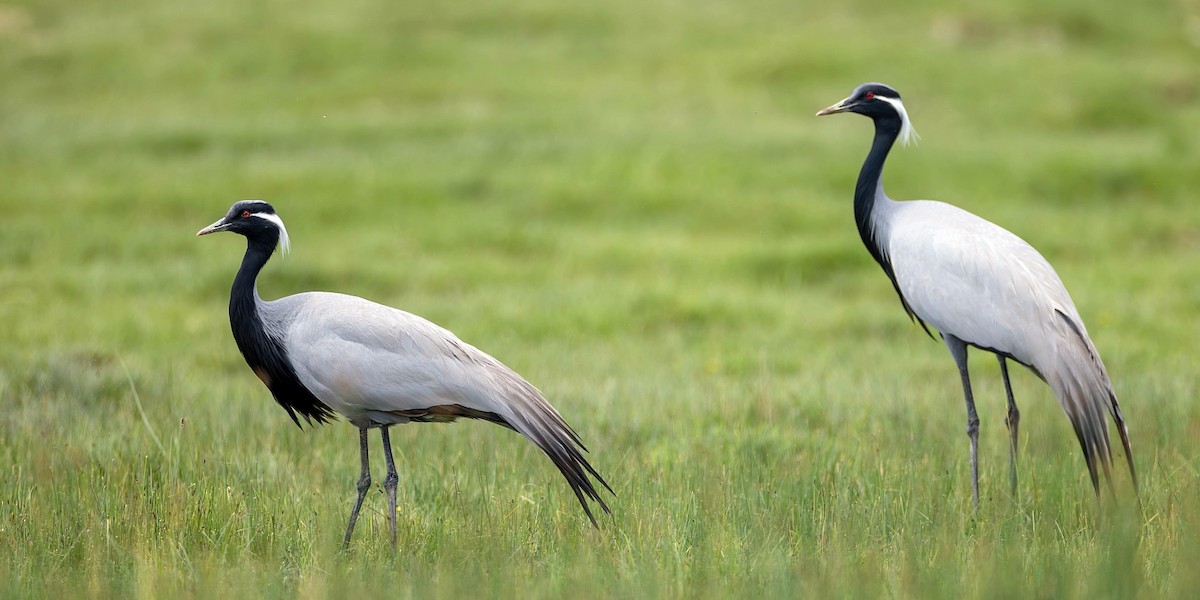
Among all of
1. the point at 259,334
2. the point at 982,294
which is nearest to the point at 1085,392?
the point at 982,294

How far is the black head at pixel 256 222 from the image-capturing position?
5285 mm

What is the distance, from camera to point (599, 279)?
Result: 1195 cm

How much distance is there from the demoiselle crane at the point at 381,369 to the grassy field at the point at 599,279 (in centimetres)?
36

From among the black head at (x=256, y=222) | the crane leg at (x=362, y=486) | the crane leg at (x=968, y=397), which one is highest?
the black head at (x=256, y=222)

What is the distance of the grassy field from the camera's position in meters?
4.50

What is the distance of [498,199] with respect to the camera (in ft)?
48.2

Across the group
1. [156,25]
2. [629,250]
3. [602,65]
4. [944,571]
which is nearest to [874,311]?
[629,250]

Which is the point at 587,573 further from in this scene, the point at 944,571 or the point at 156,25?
the point at 156,25

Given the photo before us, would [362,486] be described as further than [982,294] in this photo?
No

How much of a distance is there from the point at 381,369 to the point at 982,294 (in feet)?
9.09

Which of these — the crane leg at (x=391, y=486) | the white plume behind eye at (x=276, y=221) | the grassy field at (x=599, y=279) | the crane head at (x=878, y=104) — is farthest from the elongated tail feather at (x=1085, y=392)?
the white plume behind eye at (x=276, y=221)

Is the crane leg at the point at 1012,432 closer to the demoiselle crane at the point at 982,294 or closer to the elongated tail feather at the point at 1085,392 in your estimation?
the demoiselle crane at the point at 982,294

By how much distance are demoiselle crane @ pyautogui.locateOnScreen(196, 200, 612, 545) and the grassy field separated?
1.17 feet

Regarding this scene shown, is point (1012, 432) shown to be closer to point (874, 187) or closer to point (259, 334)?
point (874, 187)
